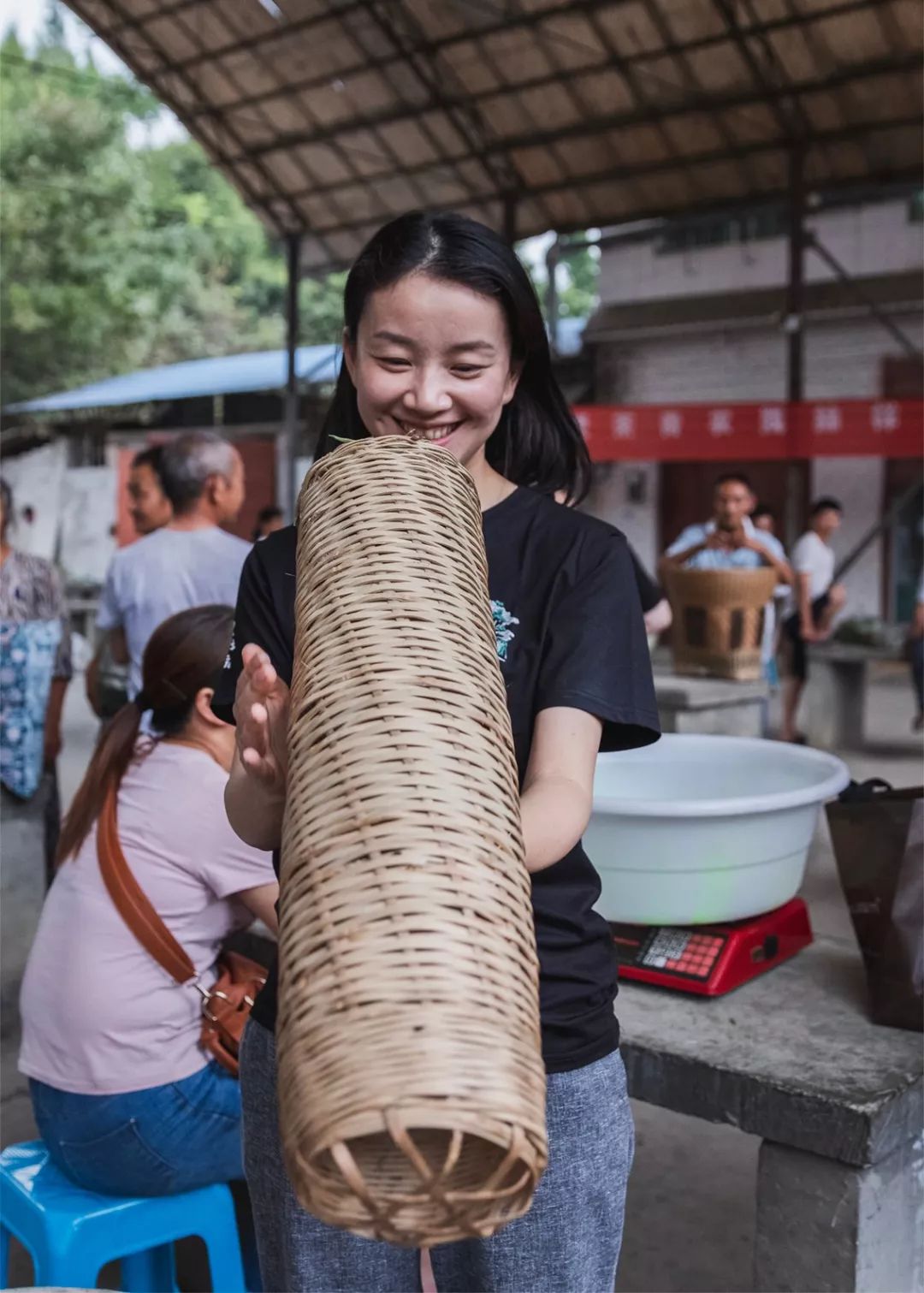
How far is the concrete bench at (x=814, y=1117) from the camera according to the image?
1495 millimetres

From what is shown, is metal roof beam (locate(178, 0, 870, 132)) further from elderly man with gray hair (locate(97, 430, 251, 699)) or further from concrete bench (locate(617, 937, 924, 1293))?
concrete bench (locate(617, 937, 924, 1293))

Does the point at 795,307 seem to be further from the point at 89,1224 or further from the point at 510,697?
the point at 510,697

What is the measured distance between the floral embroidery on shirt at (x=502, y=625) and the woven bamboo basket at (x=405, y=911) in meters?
0.13

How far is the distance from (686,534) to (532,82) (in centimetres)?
631

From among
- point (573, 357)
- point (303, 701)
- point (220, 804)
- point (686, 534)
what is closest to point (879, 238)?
point (573, 357)

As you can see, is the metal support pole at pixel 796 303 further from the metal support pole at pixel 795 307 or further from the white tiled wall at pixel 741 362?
the white tiled wall at pixel 741 362

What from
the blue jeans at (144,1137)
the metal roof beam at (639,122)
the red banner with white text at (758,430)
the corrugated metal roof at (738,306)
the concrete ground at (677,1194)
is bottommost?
the concrete ground at (677,1194)

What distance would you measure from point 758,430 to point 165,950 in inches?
388

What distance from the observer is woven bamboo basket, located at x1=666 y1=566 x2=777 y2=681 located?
18.4ft

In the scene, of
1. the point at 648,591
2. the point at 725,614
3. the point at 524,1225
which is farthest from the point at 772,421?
the point at 524,1225

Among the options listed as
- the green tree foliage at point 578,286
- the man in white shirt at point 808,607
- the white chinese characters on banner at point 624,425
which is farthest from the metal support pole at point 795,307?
the green tree foliage at point 578,286

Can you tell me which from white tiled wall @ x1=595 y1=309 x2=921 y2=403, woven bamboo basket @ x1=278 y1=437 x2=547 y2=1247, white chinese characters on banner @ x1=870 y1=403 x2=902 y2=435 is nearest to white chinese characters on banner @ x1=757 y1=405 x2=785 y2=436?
white chinese characters on banner @ x1=870 y1=403 x2=902 y2=435

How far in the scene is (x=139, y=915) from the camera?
79.5 inches

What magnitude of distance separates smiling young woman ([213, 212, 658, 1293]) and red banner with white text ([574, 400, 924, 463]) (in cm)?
899
